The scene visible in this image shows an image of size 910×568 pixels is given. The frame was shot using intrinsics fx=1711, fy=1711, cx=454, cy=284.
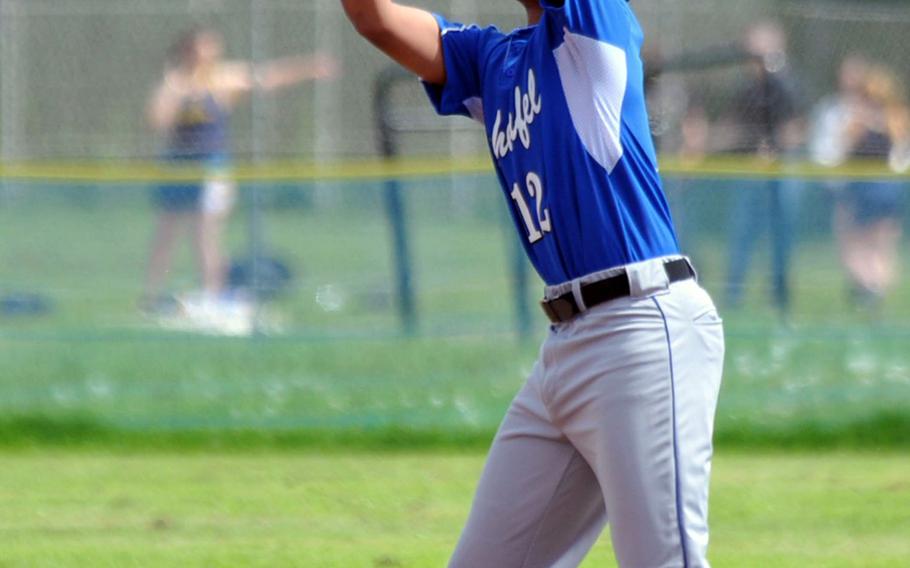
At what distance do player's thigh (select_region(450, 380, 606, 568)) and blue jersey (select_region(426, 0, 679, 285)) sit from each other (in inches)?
16.4

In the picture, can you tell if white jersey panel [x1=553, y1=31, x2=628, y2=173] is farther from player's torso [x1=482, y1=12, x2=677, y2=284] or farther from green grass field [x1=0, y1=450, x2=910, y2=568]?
green grass field [x1=0, y1=450, x2=910, y2=568]

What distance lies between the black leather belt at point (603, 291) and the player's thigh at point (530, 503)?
282 mm

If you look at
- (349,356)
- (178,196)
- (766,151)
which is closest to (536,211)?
(349,356)

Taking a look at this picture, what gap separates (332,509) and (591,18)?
3.79m

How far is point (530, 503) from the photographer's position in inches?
163

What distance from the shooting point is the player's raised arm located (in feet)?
14.6

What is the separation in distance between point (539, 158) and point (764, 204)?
6.05 metres

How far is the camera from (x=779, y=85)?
11.2 meters

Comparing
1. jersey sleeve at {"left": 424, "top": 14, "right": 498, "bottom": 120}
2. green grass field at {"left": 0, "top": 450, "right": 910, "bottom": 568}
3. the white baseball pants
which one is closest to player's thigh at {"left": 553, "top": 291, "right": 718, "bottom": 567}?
the white baseball pants

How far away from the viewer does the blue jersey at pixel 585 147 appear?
3.96m

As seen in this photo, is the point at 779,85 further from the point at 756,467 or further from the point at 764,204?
the point at 756,467

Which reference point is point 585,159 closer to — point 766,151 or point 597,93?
point 597,93

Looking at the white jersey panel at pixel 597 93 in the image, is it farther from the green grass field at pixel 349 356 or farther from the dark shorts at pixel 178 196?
the dark shorts at pixel 178 196

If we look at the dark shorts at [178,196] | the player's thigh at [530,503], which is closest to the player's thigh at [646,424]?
the player's thigh at [530,503]
